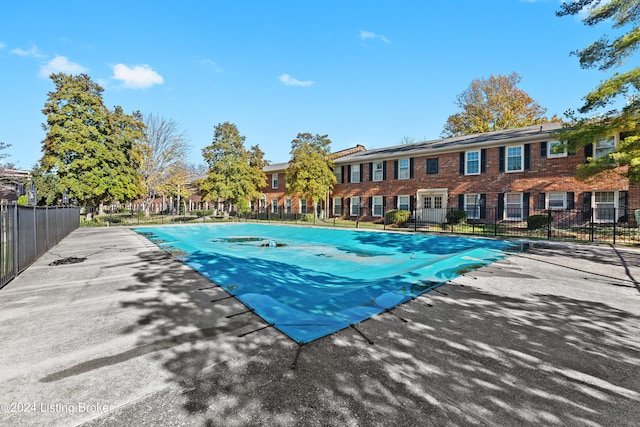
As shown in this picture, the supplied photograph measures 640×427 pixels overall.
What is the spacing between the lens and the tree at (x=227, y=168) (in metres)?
25.2

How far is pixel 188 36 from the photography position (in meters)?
14.2

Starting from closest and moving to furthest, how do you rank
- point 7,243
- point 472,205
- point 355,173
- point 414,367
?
1. point 414,367
2. point 7,243
3. point 472,205
4. point 355,173

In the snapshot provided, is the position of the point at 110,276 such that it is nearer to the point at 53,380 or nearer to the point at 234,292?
the point at 234,292

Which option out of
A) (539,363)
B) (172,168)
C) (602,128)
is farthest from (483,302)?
(172,168)

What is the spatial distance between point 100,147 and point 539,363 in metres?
25.9

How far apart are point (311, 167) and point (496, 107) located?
20.7 meters

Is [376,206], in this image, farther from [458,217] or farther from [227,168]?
[227,168]

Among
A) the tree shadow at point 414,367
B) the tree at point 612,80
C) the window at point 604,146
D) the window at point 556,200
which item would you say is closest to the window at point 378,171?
the window at point 556,200

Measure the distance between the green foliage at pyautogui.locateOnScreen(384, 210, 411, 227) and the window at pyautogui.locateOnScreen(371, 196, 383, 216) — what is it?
169cm

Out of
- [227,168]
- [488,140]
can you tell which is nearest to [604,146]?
[488,140]

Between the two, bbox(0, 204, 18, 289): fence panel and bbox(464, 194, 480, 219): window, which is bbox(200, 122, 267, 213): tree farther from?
bbox(0, 204, 18, 289): fence panel

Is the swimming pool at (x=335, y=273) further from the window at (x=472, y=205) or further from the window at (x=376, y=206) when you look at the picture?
the window at (x=376, y=206)

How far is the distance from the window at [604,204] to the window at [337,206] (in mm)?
15954

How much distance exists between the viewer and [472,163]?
1822 centimetres
